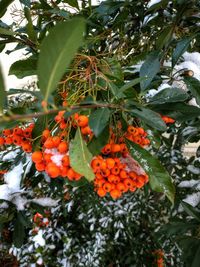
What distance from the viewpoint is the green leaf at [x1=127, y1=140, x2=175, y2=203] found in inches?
37.4

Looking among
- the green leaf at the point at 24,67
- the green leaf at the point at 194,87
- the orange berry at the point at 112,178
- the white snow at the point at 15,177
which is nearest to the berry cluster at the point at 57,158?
the orange berry at the point at 112,178

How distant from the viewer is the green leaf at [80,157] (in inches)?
31.5

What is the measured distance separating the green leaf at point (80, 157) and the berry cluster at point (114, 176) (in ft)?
0.28

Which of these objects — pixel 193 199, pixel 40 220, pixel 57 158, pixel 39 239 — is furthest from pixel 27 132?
pixel 40 220

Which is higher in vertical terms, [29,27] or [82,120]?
[29,27]

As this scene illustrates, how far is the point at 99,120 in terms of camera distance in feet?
2.55

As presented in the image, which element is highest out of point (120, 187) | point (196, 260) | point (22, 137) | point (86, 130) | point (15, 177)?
point (86, 130)

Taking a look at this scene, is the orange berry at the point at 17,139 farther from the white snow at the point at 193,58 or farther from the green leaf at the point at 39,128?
the white snow at the point at 193,58

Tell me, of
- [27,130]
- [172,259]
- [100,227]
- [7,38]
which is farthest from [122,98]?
[172,259]

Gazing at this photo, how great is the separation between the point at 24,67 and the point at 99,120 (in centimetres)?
46

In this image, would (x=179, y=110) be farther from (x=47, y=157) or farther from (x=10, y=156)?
(x=10, y=156)

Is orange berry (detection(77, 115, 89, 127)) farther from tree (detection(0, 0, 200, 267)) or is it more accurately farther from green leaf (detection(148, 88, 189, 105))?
green leaf (detection(148, 88, 189, 105))

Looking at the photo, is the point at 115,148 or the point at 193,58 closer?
the point at 115,148

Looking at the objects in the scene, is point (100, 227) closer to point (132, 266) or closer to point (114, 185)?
point (132, 266)
